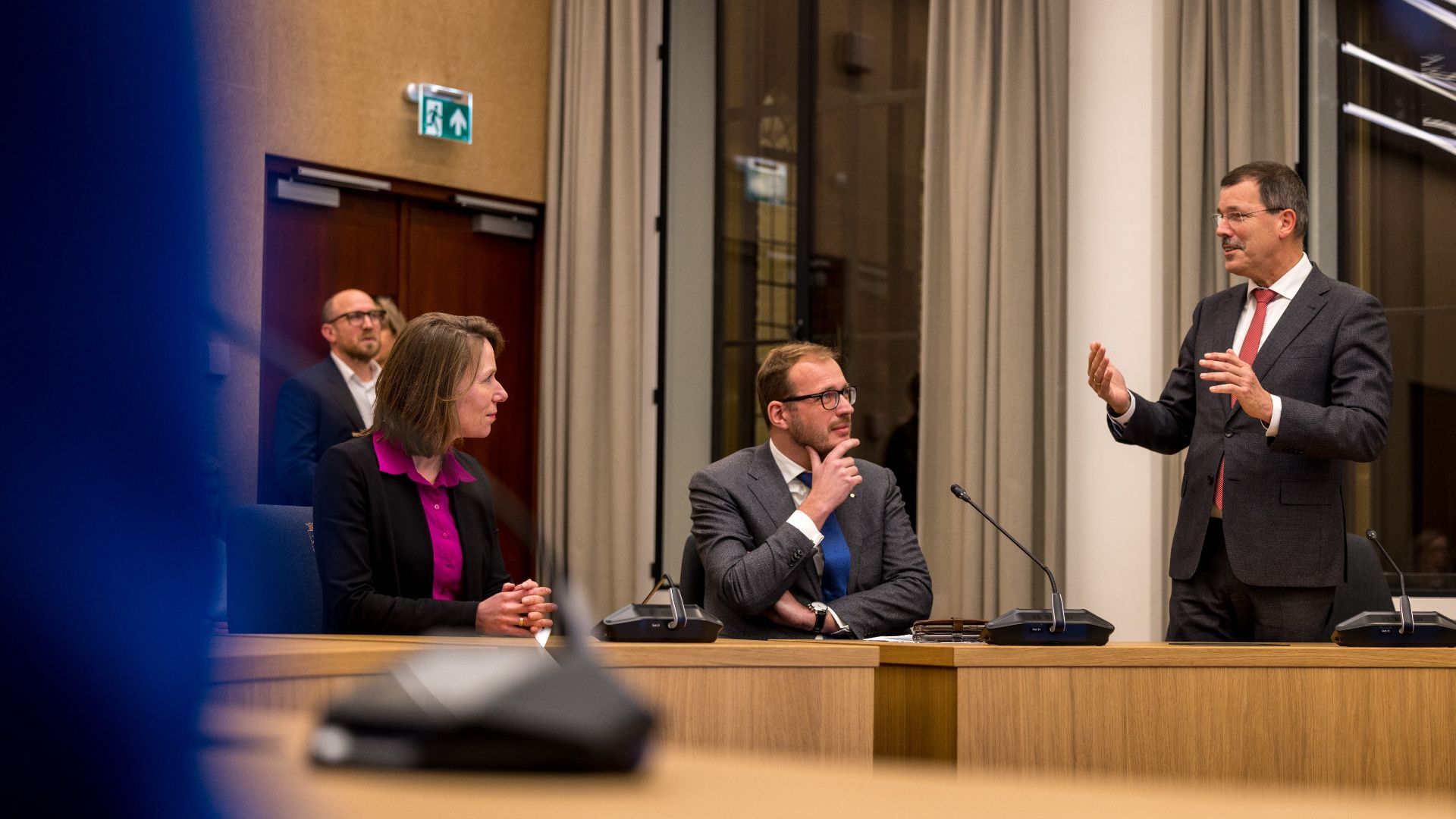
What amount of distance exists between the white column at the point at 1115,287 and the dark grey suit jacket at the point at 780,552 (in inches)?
80.3

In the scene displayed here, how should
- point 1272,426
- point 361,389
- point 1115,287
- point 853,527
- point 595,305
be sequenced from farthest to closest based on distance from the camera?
point 595,305 < point 1115,287 < point 361,389 < point 853,527 < point 1272,426

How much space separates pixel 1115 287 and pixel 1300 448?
7.86ft

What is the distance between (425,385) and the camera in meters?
2.74

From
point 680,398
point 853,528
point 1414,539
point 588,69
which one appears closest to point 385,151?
point 588,69

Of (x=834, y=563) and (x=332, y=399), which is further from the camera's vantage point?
(x=332, y=399)

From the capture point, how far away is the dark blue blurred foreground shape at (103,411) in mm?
412

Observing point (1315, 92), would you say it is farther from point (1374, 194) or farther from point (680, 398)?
point (680, 398)

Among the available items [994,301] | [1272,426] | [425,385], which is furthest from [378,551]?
[994,301]

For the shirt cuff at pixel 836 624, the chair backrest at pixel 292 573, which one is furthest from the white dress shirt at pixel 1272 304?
the chair backrest at pixel 292 573

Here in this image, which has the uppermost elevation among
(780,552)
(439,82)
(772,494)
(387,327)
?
(439,82)

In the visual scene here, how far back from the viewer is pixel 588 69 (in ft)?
21.4

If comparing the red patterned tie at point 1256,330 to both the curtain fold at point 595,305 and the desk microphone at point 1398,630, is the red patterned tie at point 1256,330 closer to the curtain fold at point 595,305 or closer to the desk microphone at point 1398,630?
the desk microphone at point 1398,630

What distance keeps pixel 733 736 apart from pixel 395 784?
174 cm

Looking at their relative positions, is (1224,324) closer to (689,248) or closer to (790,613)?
(790,613)
